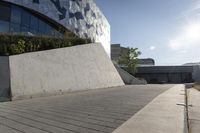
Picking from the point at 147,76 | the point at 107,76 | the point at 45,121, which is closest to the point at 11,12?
the point at 107,76

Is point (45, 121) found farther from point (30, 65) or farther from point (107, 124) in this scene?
point (30, 65)

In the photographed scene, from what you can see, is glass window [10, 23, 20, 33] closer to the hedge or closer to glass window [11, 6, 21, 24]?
glass window [11, 6, 21, 24]

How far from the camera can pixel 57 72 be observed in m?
12.8

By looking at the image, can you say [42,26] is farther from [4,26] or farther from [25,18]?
[4,26]

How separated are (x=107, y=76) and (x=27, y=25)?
43.3 feet

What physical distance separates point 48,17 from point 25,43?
1708 cm

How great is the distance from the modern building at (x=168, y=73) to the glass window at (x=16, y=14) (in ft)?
116

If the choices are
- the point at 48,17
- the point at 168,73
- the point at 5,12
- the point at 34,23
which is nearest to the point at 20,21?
the point at 5,12

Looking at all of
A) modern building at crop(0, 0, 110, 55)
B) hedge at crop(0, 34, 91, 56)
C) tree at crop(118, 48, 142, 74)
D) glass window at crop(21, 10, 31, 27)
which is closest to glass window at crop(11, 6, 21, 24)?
modern building at crop(0, 0, 110, 55)

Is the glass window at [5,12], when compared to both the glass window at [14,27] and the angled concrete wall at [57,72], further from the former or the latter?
the angled concrete wall at [57,72]

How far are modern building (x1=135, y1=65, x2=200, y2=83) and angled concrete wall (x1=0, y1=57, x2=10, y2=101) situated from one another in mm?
46768

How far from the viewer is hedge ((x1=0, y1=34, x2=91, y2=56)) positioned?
12.1m

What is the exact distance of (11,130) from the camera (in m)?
4.61

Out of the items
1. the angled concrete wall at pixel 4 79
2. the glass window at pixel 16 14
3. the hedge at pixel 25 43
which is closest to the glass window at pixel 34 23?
the glass window at pixel 16 14
